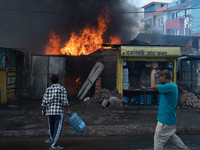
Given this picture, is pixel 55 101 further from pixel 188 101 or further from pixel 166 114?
pixel 188 101

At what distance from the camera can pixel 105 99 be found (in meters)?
9.72

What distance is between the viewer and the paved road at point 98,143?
14.7ft

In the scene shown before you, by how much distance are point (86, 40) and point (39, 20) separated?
6094 mm

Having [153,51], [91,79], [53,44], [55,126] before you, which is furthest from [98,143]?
[53,44]

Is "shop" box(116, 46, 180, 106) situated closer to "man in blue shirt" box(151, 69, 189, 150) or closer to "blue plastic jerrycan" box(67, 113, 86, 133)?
"blue plastic jerrycan" box(67, 113, 86, 133)

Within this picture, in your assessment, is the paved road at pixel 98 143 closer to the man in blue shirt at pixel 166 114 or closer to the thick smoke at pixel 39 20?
the man in blue shirt at pixel 166 114

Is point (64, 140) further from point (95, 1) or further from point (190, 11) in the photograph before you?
point (190, 11)

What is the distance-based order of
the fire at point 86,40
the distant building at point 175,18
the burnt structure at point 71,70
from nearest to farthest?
the burnt structure at point 71,70, the fire at point 86,40, the distant building at point 175,18

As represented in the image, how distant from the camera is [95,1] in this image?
70.5 ft

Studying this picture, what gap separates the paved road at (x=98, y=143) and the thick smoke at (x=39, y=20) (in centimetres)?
1651

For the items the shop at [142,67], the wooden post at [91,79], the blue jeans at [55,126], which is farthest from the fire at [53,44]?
the blue jeans at [55,126]

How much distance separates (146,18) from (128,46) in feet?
149

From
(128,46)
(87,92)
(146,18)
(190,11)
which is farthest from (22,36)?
(146,18)

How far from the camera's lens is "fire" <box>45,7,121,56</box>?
18.5 meters
